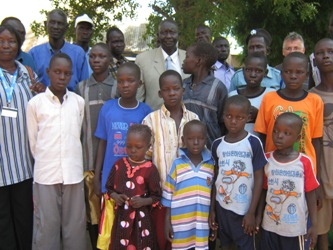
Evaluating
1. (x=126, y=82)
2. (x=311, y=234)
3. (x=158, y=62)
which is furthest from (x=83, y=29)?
(x=311, y=234)

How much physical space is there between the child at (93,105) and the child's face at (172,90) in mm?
539

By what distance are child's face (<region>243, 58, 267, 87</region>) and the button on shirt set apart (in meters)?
1.57

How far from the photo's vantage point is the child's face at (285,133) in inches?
109

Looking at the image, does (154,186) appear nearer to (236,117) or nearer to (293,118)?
(236,117)

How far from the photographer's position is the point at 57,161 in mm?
3053

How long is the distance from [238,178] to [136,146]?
0.81 meters

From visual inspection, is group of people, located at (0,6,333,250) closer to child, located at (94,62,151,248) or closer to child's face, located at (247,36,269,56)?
child, located at (94,62,151,248)

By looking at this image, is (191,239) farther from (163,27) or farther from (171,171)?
Result: (163,27)

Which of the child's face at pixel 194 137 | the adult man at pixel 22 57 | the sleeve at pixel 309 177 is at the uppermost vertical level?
the adult man at pixel 22 57

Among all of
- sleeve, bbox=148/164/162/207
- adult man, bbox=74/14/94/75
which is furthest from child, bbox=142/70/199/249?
adult man, bbox=74/14/94/75

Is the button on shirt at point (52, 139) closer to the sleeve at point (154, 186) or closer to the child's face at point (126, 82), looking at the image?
the child's face at point (126, 82)

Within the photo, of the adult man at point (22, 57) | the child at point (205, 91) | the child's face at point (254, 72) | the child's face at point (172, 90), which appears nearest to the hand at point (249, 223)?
the child at point (205, 91)

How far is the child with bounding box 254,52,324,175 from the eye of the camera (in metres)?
2.96

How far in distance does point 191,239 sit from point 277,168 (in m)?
0.86
